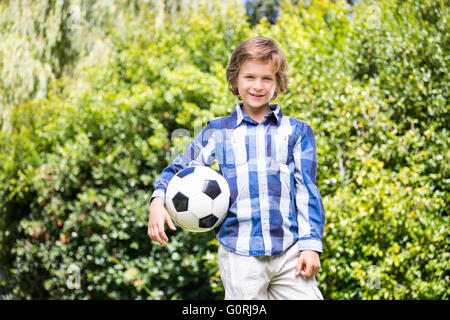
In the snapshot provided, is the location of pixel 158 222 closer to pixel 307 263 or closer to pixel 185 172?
pixel 185 172

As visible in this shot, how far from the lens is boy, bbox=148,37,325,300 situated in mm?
2098

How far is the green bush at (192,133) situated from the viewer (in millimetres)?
3840

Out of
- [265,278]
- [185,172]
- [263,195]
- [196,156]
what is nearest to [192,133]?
[196,156]

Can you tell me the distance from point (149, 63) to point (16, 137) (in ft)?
6.49

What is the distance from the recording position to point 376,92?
4.48m

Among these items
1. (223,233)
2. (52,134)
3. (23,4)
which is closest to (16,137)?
(52,134)

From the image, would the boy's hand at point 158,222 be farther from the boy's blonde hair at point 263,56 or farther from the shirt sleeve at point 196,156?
the boy's blonde hair at point 263,56

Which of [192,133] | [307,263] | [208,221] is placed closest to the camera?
[307,263]

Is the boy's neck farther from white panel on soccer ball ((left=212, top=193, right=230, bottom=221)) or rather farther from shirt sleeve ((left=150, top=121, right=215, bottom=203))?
white panel on soccer ball ((left=212, top=193, right=230, bottom=221))

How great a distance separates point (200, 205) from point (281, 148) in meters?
0.45

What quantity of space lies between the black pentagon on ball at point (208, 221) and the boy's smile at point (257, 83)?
0.52 metres

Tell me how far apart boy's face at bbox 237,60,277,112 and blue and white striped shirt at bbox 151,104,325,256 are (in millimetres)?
76

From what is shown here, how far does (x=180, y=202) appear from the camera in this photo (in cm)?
223
